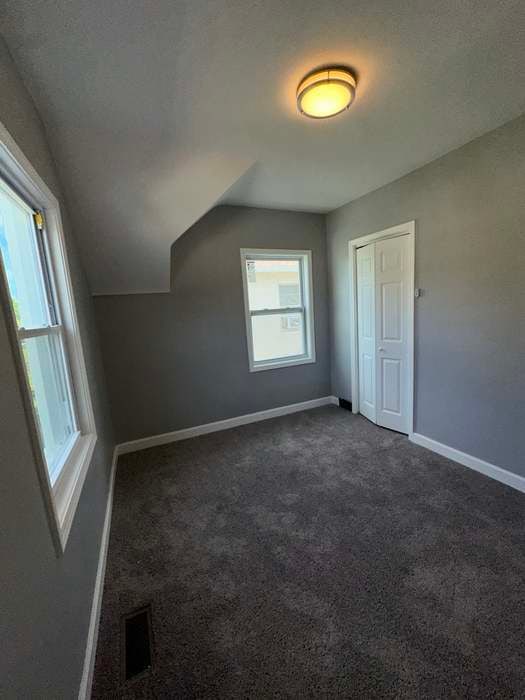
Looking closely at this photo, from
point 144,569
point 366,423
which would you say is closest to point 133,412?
point 144,569

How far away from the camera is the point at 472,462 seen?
7.86ft

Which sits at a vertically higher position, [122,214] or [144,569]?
[122,214]

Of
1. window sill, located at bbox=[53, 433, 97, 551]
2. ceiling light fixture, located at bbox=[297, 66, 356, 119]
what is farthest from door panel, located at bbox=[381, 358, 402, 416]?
window sill, located at bbox=[53, 433, 97, 551]

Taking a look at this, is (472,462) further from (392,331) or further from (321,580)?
(321,580)

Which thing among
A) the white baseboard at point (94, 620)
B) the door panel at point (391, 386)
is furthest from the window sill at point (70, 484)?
the door panel at point (391, 386)

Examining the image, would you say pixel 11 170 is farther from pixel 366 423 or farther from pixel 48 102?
pixel 366 423

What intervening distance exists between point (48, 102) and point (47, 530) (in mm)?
1938

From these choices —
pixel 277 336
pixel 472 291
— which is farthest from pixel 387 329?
pixel 277 336

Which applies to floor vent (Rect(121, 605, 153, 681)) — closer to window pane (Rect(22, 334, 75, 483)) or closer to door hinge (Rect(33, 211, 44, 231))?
window pane (Rect(22, 334, 75, 483))

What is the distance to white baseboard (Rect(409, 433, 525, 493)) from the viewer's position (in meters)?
2.14

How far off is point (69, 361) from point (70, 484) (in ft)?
2.51

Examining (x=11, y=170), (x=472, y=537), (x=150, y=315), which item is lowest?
(x=472, y=537)

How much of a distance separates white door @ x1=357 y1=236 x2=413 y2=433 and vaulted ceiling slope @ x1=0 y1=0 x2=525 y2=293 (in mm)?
807

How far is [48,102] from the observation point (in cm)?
143
